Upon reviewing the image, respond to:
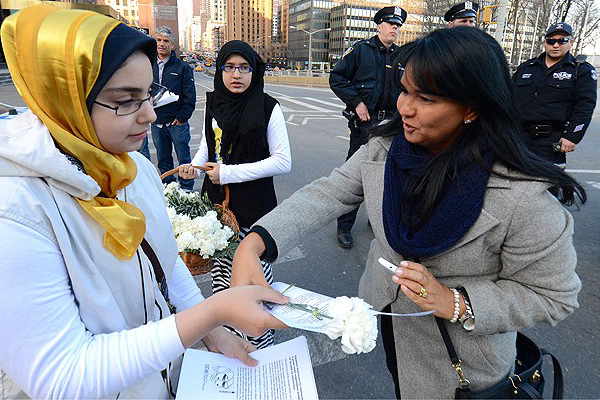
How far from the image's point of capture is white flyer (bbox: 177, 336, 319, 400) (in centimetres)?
112

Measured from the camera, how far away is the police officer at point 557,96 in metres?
4.72

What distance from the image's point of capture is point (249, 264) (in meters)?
1.40

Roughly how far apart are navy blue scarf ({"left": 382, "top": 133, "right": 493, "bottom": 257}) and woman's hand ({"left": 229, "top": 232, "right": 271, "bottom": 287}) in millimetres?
476

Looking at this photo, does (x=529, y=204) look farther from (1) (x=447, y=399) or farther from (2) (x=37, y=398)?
(2) (x=37, y=398)

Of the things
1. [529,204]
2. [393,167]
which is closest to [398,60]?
[393,167]

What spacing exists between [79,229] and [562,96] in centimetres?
548

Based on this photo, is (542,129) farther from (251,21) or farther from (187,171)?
(251,21)

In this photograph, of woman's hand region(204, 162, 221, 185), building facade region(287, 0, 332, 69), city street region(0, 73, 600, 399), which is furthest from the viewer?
building facade region(287, 0, 332, 69)

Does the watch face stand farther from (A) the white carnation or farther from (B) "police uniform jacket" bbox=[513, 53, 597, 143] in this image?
(B) "police uniform jacket" bbox=[513, 53, 597, 143]

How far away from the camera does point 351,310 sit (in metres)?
1.12

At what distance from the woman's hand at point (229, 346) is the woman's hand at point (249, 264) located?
7.1 inches

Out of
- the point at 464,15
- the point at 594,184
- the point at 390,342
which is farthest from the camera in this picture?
the point at 594,184

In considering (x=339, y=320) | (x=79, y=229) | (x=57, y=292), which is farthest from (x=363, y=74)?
(x=57, y=292)

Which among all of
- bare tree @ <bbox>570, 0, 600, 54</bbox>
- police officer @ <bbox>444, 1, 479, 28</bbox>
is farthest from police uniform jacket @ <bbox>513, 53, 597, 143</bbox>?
bare tree @ <bbox>570, 0, 600, 54</bbox>
